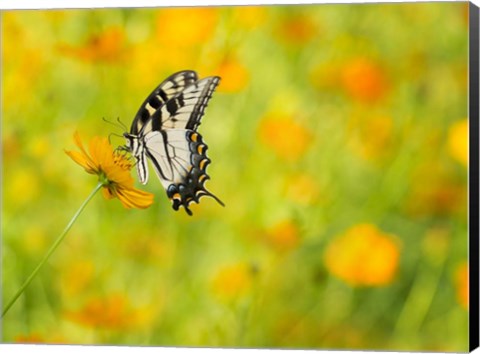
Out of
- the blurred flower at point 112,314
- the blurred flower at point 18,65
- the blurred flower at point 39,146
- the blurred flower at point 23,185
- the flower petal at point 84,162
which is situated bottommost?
the blurred flower at point 112,314

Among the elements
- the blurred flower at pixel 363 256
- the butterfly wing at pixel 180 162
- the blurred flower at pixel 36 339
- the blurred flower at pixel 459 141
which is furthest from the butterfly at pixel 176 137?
the blurred flower at pixel 459 141

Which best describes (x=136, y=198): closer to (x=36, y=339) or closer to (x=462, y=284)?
(x=36, y=339)

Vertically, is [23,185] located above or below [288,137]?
below

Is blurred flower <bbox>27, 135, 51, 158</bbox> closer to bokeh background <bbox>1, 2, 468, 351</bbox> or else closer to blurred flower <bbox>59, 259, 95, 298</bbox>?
bokeh background <bbox>1, 2, 468, 351</bbox>

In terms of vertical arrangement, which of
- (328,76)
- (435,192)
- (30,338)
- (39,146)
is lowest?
(30,338)

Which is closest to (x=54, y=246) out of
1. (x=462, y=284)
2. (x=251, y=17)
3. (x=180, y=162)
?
(x=180, y=162)

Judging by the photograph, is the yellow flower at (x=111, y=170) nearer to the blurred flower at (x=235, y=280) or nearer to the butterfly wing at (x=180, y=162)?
the butterfly wing at (x=180, y=162)

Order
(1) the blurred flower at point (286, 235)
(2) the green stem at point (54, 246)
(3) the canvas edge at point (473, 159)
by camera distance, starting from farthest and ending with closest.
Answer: (2) the green stem at point (54, 246)
(1) the blurred flower at point (286, 235)
(3) the canvas edge at point (473, 159)
